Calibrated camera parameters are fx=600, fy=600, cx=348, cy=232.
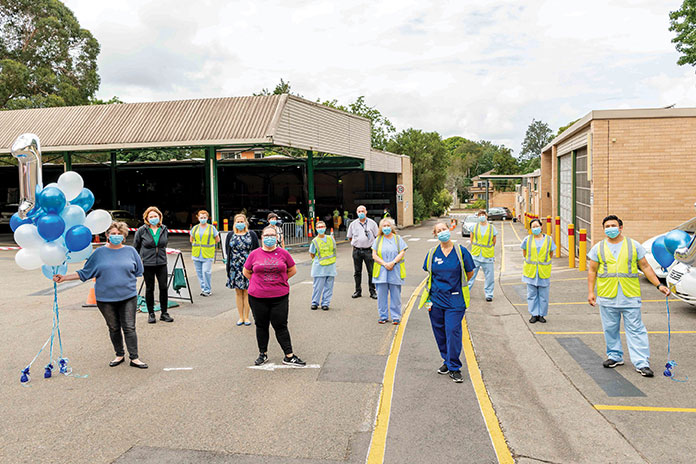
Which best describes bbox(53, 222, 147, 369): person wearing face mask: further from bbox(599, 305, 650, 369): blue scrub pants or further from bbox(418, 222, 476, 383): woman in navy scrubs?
bbox(599, 305, 650, 369): blue scrub pants

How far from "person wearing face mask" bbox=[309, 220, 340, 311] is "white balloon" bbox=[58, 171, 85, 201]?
14.7 ft

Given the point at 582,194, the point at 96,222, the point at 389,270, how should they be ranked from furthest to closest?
1. the point at 582,194
2. the point at 389,270
3. the point at 96,222

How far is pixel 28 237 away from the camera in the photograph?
6.78 metres

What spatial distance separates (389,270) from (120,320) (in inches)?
164

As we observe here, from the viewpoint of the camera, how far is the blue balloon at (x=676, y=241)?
704 centimetres

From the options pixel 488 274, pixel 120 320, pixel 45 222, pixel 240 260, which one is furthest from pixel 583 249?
pixel 45 222

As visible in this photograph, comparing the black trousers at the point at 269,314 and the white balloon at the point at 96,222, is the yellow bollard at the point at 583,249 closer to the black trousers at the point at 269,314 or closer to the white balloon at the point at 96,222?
the black trousers at the point at 269,314

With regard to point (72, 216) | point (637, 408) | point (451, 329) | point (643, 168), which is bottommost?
point (637, 408)

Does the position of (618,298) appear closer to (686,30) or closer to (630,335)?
(630,335)

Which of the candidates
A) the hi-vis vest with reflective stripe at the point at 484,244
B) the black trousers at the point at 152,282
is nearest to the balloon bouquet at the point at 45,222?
the black trousers at the point at 152,282

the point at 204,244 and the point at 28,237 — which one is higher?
the point at 28,237

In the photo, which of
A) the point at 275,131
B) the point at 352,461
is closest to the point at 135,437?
the point at 352,461

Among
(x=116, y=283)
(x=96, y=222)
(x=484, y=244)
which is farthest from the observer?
(x=484, y=244)

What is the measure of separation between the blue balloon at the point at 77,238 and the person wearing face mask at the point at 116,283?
0.20m
